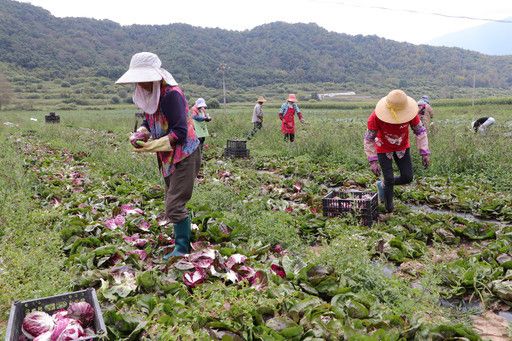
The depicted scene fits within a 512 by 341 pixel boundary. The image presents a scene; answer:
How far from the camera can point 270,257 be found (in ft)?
13.3

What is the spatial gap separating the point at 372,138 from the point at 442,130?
4786 mm

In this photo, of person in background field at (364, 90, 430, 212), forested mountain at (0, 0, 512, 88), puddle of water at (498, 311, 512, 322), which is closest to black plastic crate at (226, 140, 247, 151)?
person in background field at (364, 90, 430, 212)

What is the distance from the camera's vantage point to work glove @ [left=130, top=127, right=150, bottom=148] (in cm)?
376

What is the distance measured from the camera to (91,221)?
504cm

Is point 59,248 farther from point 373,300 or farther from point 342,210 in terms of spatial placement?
point 342,210

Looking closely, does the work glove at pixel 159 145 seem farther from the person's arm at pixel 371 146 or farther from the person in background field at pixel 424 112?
the person in background field at pixel 424 112

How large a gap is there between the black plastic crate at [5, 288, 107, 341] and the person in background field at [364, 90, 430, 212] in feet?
12.5

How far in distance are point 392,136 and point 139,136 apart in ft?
10.4

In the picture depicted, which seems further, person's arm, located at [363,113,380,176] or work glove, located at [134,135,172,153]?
person's arm, located at [363,113,380,176]

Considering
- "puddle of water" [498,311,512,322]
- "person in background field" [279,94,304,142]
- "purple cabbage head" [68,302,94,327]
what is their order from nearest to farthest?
"purple cabbage head" [68,302,94,327], "puddle of water" [498,311,512,322], "person in background field" [279,94,304,142]

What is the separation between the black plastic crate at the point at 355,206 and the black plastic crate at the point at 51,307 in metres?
3.20

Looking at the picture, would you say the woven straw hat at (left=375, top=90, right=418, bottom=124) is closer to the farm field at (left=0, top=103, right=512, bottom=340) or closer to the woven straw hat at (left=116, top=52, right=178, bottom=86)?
the farm field at (left=0, top=103, right=512, bottom=340)

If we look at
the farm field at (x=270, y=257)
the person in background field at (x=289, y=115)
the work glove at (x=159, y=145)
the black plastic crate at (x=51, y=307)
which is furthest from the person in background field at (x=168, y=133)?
the person in background field at (x=289, y=115)

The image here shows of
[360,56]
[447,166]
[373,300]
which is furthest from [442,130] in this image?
[360,56]
